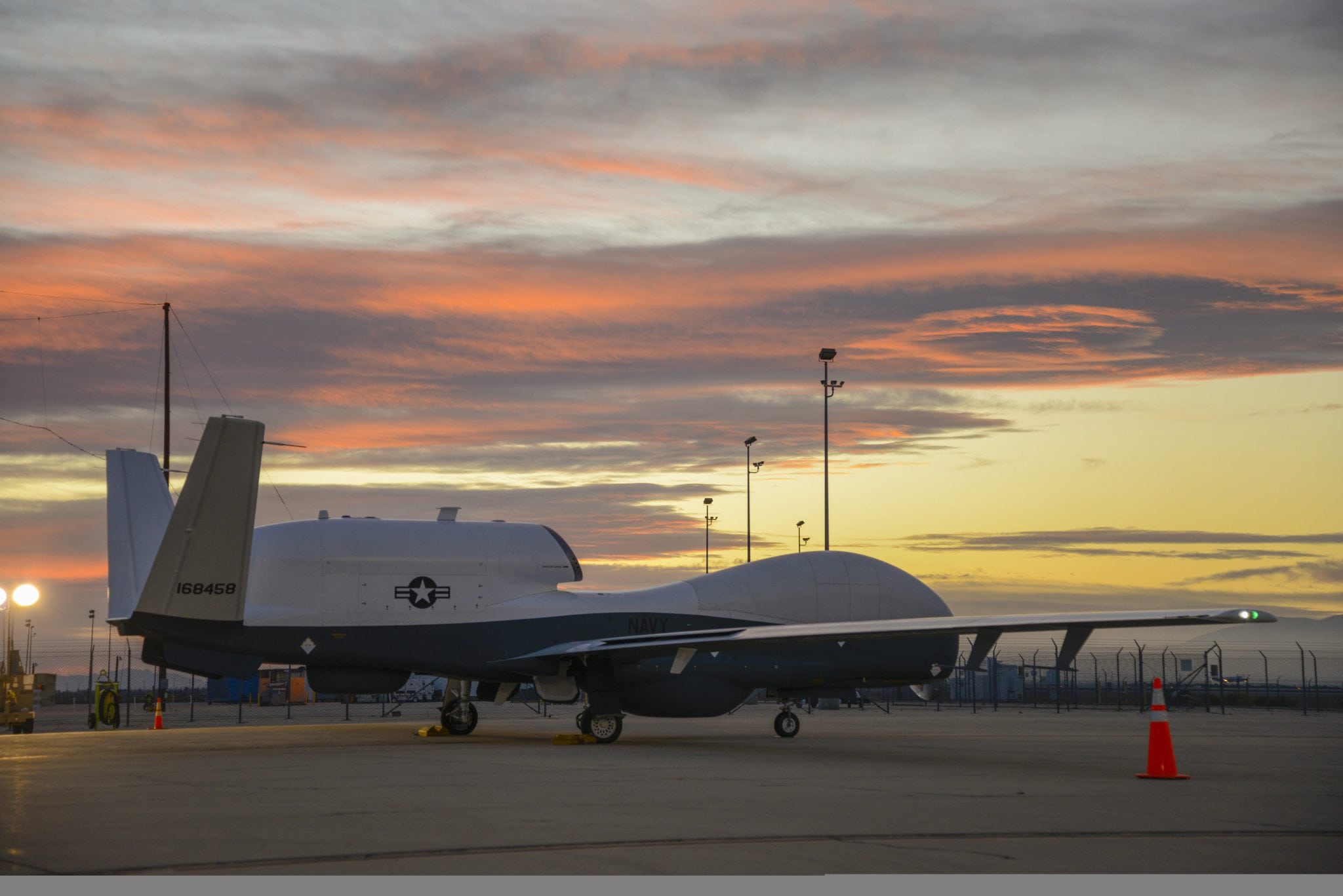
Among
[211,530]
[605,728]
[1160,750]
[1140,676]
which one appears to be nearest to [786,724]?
[605,728]

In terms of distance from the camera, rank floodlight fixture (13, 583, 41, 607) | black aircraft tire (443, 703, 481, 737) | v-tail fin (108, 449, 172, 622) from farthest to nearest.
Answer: floodlight fixture (13, 583, 41, 607) < black aircraft tire (443, 703, 481, 737) < v-tail fin (108, 449, 172, 622)

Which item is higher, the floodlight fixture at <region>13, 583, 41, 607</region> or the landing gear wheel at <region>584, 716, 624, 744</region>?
the floodlight fixture at <region>13, 583, 41, 607</region>

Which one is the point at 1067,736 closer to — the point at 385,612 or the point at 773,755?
the point at 773,755

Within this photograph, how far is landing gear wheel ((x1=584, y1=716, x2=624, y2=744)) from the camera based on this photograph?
26.2 m

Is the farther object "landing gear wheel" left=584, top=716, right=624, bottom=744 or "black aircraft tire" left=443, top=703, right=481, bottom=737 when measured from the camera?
"black aircraft tire" left=443, top=703, right=481, bottom=737

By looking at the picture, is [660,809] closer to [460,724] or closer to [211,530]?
[211,530]

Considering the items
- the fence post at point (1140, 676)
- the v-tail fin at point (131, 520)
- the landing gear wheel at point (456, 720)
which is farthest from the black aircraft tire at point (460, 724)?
the fence post at point (1140, 676)

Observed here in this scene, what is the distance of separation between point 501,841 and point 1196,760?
13665 millimetres

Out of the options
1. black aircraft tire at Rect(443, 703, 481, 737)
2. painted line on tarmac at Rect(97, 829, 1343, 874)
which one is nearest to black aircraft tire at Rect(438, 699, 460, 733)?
black aircraft tire at Rect(443, 703, 481, 737)

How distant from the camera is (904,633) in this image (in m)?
21.3

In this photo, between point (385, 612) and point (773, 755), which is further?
point (385, 612)

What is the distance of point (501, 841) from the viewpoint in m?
10.6

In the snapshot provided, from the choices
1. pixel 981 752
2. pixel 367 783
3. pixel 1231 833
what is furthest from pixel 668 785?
pixel 981 752

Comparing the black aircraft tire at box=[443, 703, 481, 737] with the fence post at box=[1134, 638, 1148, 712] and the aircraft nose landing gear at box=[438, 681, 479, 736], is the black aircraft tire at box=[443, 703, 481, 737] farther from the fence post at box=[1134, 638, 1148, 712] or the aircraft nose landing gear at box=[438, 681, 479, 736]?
the fence post at box=[1134, 638, 1148, 712]
